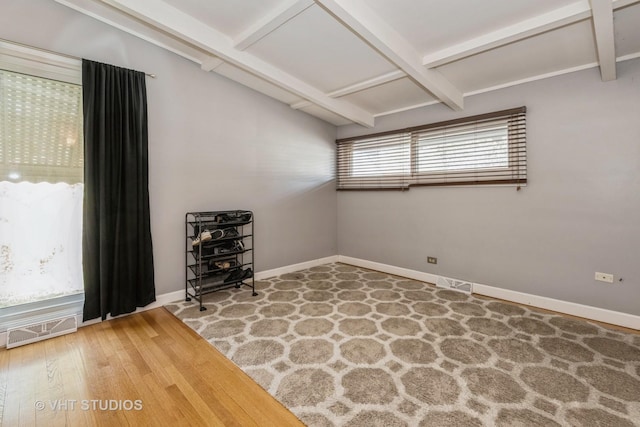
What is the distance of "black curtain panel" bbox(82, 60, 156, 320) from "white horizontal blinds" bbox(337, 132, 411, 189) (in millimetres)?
2996

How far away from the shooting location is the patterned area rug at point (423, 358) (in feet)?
5.16

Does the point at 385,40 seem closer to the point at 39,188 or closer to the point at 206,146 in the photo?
the point at 206,146

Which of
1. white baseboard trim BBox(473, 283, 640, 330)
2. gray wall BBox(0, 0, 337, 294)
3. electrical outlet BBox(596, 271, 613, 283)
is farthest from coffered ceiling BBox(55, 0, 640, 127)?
white baseboard trim BBox(473, 283, 640, 330)

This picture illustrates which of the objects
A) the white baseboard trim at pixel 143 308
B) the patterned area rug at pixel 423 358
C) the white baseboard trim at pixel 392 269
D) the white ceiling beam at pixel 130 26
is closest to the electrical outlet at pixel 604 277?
the patterned area rug at pixel 423 358

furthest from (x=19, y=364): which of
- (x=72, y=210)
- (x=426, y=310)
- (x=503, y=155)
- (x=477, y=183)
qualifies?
(x=503, y=155)

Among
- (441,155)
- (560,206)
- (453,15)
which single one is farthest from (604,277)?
(453,15)

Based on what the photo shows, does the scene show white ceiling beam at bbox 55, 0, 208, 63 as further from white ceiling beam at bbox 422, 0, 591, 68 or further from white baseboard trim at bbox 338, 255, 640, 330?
white baseboard trim at bbox 338, 255, 640, 330

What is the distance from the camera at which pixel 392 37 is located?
2.39 m

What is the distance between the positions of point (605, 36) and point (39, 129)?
445 cm

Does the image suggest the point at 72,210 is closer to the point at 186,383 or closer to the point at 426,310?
the point at 186,383

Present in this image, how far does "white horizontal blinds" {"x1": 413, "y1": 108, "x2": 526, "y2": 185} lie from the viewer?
3145 mm

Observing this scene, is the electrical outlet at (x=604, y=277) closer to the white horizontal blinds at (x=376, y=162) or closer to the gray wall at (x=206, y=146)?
the white horizontal blinds at (x=376, y=162)

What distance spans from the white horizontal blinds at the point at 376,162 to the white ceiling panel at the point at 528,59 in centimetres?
115

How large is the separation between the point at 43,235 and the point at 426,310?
11.7ft
